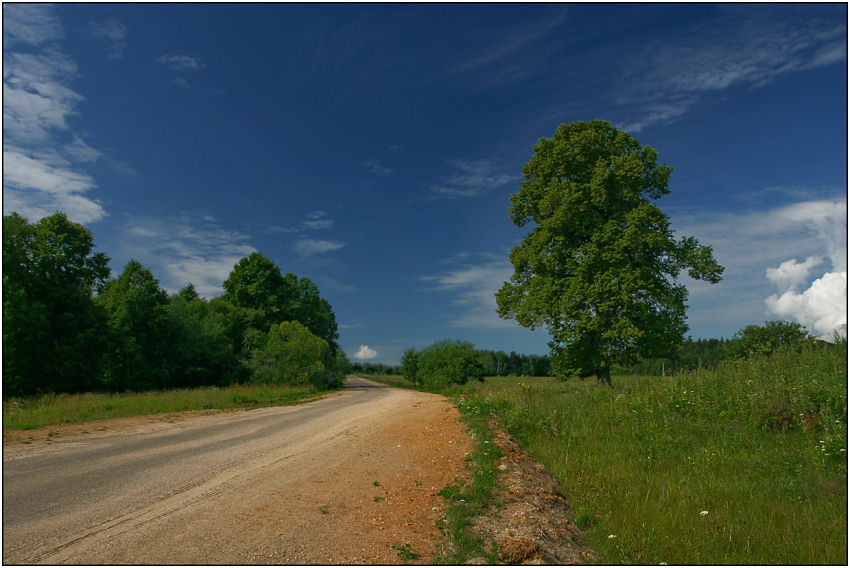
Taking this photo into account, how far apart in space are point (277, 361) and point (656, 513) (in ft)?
123

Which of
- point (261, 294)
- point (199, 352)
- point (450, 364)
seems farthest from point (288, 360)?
point (450, 364)

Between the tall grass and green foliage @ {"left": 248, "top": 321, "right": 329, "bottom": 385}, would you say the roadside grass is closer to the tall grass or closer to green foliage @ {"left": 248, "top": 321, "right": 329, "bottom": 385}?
green foliage @ {"left": 248, "top": 321, "right": 329, "bottom": 385}

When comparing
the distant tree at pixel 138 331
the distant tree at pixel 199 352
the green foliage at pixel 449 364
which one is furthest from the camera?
the green foliage at pixel 449 364

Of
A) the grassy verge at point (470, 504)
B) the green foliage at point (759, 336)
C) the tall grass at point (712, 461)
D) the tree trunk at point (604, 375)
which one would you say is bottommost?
the grassy verge at point (470, 504)

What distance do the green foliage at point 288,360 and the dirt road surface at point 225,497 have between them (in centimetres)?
2695

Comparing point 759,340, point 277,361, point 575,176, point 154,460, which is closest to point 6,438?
point 154,460

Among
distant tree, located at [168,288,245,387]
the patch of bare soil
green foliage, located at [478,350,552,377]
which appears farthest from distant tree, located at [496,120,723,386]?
green foliage, located at [478,350,552,377]

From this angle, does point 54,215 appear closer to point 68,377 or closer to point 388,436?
point 68,377

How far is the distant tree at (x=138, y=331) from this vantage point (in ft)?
103

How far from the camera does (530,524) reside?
502 cm

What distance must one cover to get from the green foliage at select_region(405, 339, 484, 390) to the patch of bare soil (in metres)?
49.4

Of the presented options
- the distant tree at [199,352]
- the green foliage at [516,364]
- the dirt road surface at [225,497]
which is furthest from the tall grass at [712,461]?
the green foliage at [516,364]

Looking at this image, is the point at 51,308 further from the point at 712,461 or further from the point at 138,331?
the point at 712,461

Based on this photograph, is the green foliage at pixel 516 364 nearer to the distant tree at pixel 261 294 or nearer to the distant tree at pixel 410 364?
the distant tree at pixel 410 364
